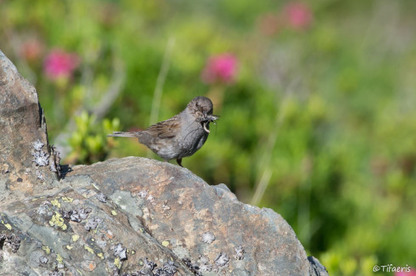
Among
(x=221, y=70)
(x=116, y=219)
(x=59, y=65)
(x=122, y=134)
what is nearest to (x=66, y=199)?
(x=116, y=219)

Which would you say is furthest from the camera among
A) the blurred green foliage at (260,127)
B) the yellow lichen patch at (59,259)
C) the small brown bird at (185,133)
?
the blurred green foliage at (260,127)

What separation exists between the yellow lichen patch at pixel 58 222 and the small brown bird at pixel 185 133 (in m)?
2.07

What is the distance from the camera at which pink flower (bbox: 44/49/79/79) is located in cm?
714

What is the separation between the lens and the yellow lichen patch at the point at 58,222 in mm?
3008

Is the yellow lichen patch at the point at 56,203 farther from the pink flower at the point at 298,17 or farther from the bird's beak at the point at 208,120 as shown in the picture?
the pink flower at the point at 298,17

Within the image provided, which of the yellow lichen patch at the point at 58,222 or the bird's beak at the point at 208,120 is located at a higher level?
the yellow lichen patch at the point at 58,222

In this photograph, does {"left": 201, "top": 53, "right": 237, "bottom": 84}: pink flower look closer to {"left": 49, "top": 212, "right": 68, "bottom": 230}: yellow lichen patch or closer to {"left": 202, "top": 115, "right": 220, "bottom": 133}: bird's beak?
{"left": 202, "top": 115, "right": 220, "bottom": 133}: bird's beak

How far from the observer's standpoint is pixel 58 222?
302cm

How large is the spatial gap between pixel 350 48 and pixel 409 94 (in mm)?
2173

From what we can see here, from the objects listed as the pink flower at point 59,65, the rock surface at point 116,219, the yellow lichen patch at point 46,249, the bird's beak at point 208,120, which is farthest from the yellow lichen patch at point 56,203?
the pink flower at point 59,65

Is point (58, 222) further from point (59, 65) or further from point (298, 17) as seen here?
point (298, 17)

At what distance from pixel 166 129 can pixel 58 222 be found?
2367mm

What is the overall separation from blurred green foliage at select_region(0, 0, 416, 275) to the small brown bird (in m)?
0.39

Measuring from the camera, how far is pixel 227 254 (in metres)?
3.30
